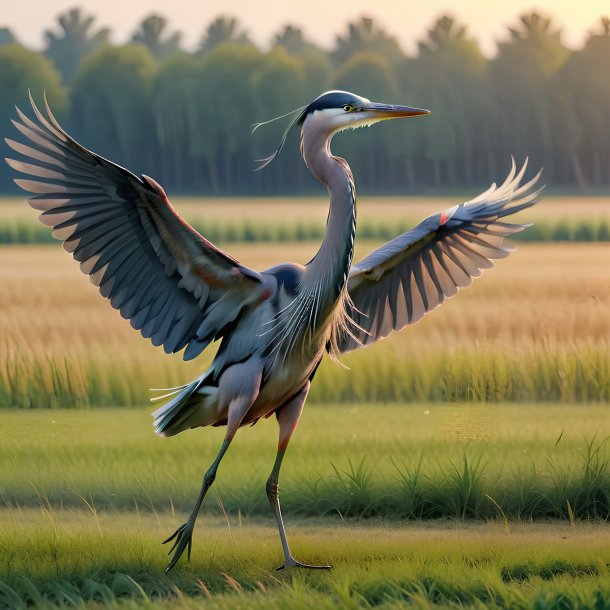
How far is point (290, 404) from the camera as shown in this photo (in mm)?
6016

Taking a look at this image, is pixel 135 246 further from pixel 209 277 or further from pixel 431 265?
pixel 431 265

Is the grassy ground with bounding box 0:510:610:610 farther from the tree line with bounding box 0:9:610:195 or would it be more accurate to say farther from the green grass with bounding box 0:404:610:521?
the tree line with bounding box 0:9:610:195

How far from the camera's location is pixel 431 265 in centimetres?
669

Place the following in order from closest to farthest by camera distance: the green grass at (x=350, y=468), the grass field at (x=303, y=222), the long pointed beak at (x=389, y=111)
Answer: the long pointed beak at (x=389, y=111) → the green grass at (x=350, y=468) → the grass field at (x=303, y=222)

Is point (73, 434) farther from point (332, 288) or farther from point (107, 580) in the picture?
point (332, 288)

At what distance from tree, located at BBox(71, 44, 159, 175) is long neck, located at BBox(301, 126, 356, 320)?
633 inches

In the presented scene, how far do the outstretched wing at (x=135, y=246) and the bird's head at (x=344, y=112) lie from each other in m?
0.54

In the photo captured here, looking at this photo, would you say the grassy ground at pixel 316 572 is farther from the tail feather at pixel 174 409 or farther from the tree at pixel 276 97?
the tree at pixel 276 97

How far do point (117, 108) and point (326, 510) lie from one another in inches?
657

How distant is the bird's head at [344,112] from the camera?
555cm

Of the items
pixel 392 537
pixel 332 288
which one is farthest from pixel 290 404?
pixel 392 537

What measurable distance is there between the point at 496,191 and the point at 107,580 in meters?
2.96

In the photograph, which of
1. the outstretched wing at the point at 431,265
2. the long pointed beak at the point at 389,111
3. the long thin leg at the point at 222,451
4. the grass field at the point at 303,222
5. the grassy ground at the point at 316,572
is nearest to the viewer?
the grassy ground at the point at 316,572

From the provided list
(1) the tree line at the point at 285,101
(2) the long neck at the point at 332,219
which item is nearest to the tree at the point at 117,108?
(1) the tree line at the point at 285,101
